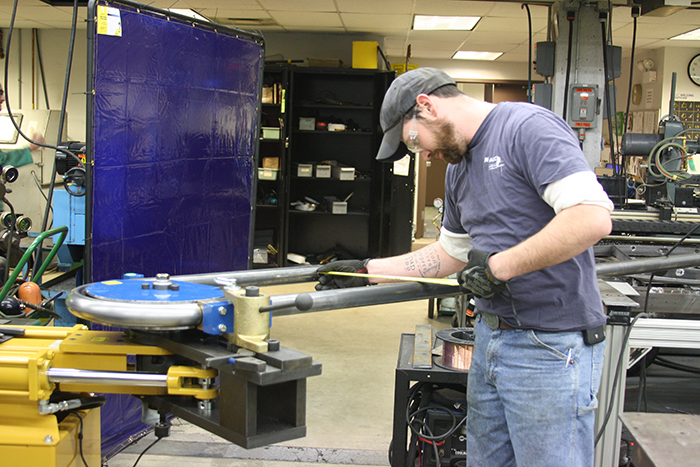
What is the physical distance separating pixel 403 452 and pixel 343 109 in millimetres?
5009

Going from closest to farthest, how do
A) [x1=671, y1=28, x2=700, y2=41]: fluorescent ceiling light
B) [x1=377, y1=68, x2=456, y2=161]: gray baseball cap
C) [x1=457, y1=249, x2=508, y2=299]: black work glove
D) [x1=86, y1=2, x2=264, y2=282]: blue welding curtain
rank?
[x1=457, y1=249, x2=508, y2=299]: black work glove < [x1=377, y1=68, x2=456, y2=161]: gray baseball cap < [x1=86, y1=2, x2=264, y2=282]: blue welding curtain < [x1=671, y1=28, x2=700, y2=41]: fluorescent ceiling light

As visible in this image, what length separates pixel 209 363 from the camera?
1.04 metres

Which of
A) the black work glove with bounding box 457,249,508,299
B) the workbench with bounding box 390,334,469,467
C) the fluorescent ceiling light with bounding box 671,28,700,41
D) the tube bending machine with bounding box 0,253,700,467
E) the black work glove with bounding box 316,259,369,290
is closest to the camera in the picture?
the tube bending machine with bounding box 0,253,700,467

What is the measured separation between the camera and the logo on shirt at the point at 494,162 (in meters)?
1.35

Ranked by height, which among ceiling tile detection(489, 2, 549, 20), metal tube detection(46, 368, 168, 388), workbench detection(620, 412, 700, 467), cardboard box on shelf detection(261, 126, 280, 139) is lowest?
workbench detection(620, 412, 700, 467)

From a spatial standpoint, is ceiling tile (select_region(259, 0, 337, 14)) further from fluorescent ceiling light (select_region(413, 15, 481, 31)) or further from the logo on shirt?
the logo on shirt

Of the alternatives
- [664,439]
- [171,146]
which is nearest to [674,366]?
[664,439]

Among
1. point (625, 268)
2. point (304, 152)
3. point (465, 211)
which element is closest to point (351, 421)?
point (625, 268)

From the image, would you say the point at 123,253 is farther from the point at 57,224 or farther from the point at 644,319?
the point at 644,319

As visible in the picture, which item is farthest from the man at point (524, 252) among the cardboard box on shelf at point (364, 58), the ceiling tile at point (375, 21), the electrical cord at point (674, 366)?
the cardboard box on shelf at point (364, 58)

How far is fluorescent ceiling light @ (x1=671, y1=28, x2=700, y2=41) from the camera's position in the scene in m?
6.66

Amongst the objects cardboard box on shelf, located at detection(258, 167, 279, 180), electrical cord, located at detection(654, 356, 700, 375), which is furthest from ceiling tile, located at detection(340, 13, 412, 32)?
electrical cord, located at detection(654, 356, 700, 375)

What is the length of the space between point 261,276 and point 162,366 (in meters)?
0.43

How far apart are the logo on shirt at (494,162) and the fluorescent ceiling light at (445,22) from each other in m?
5.08
